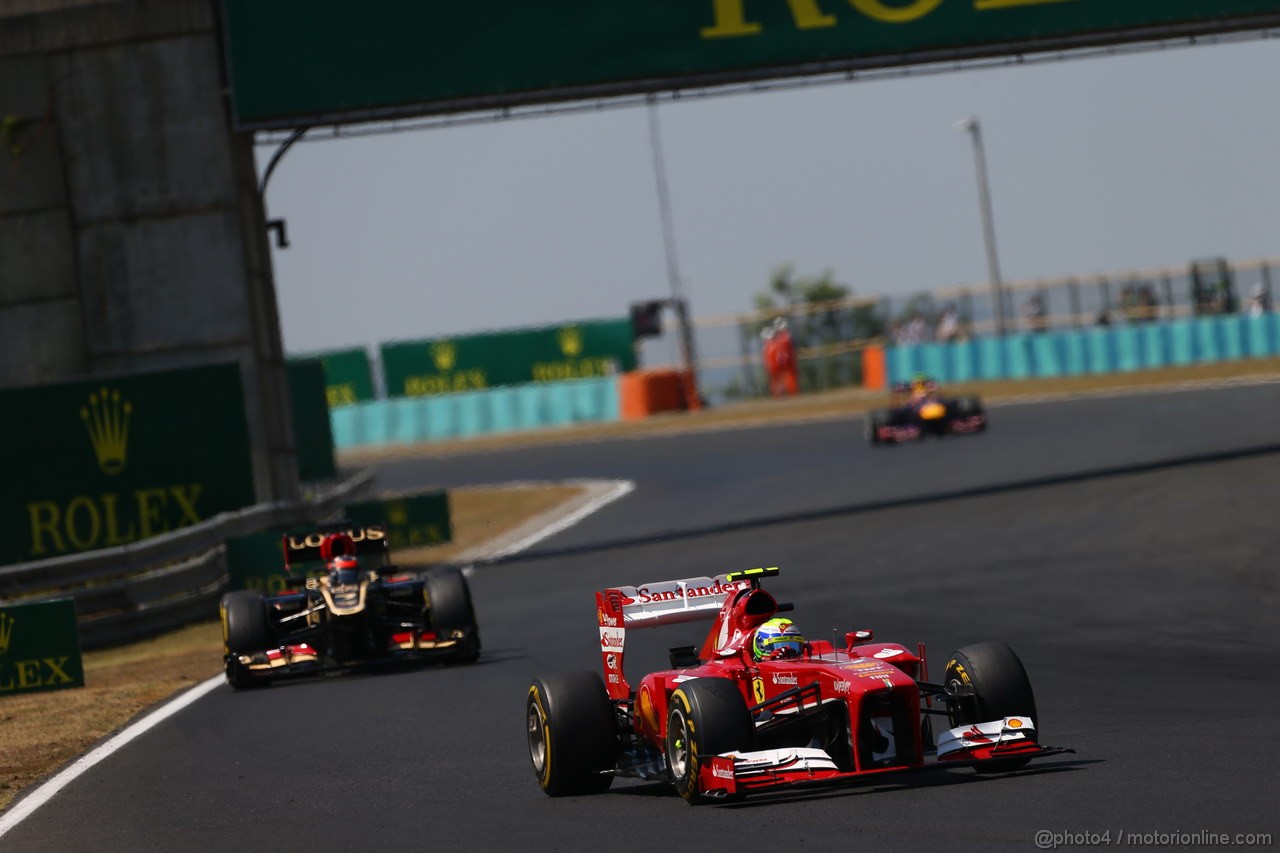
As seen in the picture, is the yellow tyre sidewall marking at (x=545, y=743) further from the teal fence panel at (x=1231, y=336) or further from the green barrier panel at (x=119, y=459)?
the teal fence panel at (x=1231, y=336)

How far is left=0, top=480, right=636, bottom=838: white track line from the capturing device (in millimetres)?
10945

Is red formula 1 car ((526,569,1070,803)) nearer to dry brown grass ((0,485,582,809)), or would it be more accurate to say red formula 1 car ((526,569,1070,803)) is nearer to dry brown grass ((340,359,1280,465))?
dry brown grass ((0,485,582,809))

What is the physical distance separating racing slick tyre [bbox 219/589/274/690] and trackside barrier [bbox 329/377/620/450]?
3894 centimetres

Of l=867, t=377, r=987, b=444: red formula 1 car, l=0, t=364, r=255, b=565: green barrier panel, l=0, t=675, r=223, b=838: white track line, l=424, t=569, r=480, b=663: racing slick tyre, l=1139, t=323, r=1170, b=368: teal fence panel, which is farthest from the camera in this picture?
l=1139, t=323, r=1170, b=368: teal fence panel

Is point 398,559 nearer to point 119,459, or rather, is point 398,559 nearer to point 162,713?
point 119,459

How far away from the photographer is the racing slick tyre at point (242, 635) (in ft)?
53.2

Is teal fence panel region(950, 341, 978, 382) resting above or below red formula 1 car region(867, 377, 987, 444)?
above

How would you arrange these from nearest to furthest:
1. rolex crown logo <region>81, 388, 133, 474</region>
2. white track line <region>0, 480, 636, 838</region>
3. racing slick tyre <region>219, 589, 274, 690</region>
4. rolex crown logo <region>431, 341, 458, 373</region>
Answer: white track line <region>0, 480, 636, 838</region>
racing slick tyre <region>219, 589, 274, 690</region>
rolex crown logo <region>81, 388, 133, 474</region>
rolex crown logo <region>431, 341, 458, 373</region>

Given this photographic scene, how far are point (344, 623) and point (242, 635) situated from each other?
0.82 meters

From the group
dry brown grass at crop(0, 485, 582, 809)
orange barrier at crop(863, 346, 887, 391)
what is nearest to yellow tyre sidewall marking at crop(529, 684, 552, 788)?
dry brown grass at crop(0, 485, 582, 809)

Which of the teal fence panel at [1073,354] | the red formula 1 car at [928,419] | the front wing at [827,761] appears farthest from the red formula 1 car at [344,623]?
the teal fence panel at [1073,354]

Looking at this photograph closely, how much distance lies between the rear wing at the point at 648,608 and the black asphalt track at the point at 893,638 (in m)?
0.71

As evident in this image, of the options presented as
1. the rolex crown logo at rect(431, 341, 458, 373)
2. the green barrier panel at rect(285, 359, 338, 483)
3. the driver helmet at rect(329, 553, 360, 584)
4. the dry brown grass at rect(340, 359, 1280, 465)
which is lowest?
the dry brown grass at rect(340, 359, 1280, 465)

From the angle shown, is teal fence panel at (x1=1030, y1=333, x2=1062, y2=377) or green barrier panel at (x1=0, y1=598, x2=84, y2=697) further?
teal fence panel at (x1=1030, y1=333, x2=1062, y2=377)
